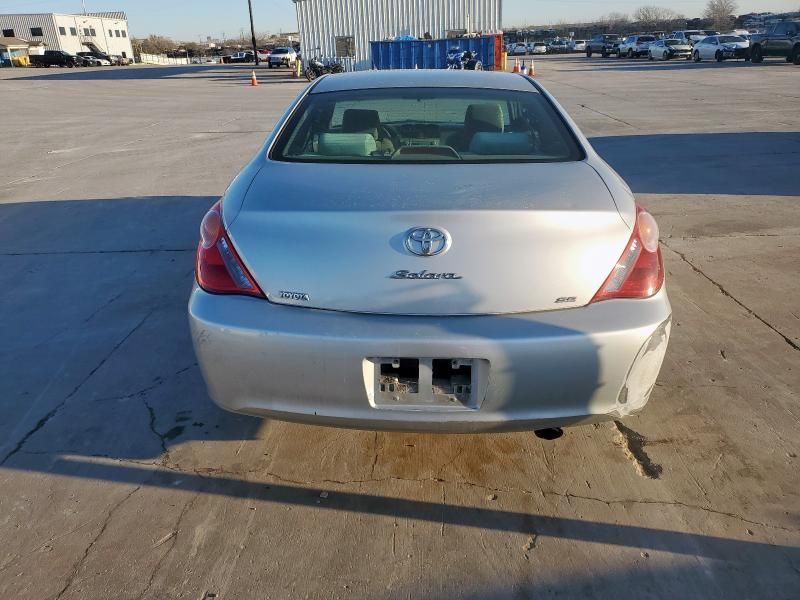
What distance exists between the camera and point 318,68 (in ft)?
101

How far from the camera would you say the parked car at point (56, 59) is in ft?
186

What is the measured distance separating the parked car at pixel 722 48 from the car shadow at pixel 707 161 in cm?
2765

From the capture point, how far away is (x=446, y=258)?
2191 mm

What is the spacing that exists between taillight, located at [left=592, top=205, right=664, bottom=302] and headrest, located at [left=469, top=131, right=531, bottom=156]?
0.80m

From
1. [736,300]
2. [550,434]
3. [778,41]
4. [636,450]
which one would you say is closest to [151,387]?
[550,434]

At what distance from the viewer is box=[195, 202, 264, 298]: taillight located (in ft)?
7.66

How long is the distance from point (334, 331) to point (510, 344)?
1.99 ft

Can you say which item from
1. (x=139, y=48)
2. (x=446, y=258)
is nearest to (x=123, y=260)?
(x=446, y=258)

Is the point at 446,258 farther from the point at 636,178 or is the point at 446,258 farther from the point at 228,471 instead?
the point at 636,178

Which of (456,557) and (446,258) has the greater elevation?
(446,258)

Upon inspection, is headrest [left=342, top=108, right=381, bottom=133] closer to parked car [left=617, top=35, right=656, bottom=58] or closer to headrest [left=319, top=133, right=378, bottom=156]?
headrest [left=319, top=133, right=378, bottom=156]

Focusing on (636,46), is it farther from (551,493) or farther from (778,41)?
(551,493)

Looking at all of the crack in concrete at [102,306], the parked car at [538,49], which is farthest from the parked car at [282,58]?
the crack in concrete at [102,306]

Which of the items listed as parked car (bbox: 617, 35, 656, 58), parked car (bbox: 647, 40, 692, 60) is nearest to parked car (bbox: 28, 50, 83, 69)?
parked car (bbox: 617, 35, 656, 58)
